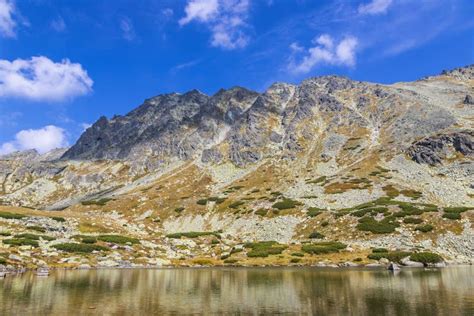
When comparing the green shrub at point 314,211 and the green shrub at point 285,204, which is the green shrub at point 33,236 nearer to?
the green shrub at point 285,204

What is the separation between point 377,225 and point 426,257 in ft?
50.0

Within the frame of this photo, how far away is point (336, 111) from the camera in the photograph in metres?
195

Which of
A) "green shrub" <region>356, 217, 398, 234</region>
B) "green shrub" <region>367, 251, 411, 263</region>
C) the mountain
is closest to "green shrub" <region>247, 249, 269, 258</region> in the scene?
the mountain

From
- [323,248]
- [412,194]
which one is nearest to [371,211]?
[323,248]

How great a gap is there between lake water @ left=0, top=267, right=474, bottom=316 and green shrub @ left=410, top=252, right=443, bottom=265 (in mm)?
12081

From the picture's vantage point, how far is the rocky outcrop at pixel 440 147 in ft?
396

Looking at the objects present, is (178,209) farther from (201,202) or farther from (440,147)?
(440,147)

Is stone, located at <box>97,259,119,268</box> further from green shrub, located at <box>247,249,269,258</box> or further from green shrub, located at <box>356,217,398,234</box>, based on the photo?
green shrub, located at <box>356,217,398,234</box>

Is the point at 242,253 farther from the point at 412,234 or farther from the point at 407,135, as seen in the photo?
the point at 407,135

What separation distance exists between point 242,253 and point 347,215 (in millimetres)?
24222

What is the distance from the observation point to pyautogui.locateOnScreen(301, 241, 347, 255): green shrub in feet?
207

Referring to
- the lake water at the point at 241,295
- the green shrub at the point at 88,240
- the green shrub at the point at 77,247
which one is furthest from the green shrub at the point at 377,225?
the green shrub at the point at 88,240

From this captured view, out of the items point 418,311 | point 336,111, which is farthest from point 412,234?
point 336,111

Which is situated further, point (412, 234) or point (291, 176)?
point (291, 176)
